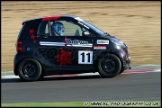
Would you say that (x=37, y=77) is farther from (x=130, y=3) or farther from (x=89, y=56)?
(x=130, y=3)

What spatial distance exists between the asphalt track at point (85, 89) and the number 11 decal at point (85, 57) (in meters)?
0.46

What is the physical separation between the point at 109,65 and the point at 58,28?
1.53 m

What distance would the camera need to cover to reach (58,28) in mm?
13352

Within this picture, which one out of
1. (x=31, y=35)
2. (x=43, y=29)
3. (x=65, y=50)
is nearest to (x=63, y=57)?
(x=65, y=50)

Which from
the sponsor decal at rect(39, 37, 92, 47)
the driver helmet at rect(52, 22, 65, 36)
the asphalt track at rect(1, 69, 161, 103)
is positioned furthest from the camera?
the driver helmet at rect(52, 22, 65, 36)

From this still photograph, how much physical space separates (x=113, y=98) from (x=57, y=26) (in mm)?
3190

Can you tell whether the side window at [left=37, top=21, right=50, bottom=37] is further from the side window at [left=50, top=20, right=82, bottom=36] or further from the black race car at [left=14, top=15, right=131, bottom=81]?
the side window at [left=50, top=20, right=82, bottom=36]

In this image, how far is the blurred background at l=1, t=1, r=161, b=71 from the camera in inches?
730

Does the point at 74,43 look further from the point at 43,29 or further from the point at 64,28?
the point at 43,29

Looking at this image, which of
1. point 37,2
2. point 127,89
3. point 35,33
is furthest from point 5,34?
point 127,89

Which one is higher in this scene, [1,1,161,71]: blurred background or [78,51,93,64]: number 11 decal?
[1,1,161,71]: blurred background

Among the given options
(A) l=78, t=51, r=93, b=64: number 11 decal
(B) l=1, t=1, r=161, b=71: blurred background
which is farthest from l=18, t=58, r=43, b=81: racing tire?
(B) l=1, t=1, r=161, b=71: blurred background

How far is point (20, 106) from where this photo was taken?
8.89 meters

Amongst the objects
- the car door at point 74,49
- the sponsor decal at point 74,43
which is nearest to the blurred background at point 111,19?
the car door at point 74,49
